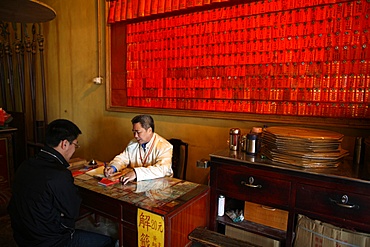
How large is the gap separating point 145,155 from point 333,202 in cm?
154

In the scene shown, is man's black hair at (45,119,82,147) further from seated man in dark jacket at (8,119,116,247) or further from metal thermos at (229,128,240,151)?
metal thermos at (229,128,240,151)

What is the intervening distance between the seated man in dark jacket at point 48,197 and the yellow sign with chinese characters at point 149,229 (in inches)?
17.5

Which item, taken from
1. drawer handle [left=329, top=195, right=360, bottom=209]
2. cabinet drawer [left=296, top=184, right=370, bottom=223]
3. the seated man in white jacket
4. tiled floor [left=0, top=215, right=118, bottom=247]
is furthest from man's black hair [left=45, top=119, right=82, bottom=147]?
drawer handle [left=329, top=195, right=360, bottom=209]

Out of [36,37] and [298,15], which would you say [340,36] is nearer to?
[298,15]

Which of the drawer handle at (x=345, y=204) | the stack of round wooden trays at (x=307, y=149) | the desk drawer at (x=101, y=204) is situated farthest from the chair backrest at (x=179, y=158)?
the drawer handle at (x=345, y=204)

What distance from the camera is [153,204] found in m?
1.51

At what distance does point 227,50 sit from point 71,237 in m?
2.12

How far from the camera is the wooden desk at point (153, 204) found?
149cm

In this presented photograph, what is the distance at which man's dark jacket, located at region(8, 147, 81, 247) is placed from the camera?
140 centimetres

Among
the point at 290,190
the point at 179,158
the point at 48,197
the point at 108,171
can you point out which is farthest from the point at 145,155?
the point at 290,190

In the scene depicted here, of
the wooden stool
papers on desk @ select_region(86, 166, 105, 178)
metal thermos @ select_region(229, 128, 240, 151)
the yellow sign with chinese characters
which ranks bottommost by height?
the wooden stool

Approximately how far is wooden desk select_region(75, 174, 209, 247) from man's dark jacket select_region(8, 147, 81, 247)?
0.21 m

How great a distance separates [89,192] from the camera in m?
1.76

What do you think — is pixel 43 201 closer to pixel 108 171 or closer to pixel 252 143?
pixel 108 171
